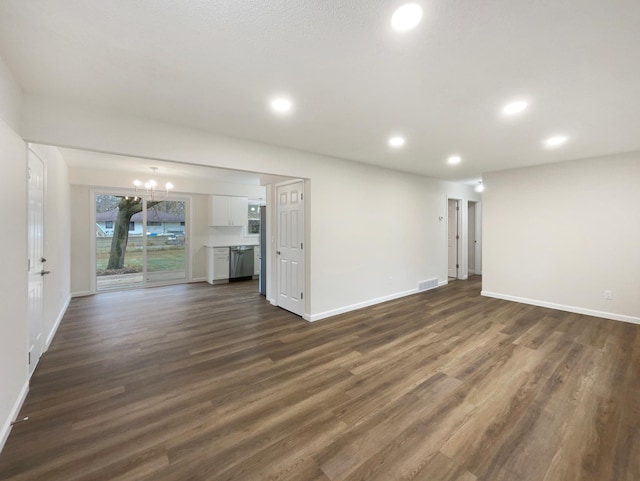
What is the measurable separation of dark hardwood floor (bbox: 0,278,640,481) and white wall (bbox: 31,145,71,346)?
1.06 ft

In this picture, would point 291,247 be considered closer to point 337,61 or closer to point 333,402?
point 333,402

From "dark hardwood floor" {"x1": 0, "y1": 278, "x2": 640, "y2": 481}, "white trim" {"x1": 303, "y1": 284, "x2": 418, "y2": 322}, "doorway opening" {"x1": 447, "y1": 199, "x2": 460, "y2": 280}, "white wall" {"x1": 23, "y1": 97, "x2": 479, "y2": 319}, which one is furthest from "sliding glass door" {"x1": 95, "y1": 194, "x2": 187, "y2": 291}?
"doorway opening" {"x1": 447, "y1": 199, "x2": 460, "y2": 280}

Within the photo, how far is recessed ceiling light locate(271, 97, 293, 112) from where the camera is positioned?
2.44 metres

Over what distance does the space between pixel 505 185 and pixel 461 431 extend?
4.84m

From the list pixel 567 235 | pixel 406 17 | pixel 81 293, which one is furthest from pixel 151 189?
pixel 567 235

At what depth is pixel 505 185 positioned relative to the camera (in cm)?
528

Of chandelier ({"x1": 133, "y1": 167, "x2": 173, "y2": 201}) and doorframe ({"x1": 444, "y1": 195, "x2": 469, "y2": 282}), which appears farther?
doorframe ({"x1": 444, "y1": 195, "x2": 469, "y2": 282})

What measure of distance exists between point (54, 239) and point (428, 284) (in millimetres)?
6594

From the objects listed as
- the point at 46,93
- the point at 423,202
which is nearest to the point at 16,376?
the point at 46,93

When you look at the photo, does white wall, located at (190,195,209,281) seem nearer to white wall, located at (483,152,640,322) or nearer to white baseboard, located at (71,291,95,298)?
white baseboard, located at (71,291,95,298)

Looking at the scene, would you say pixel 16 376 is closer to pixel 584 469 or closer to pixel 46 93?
pixel 46 93

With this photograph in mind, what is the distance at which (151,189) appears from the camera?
6242 mm

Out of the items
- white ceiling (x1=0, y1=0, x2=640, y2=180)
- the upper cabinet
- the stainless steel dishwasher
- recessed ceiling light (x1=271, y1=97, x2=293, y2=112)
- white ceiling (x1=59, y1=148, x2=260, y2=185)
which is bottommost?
the stainless steel dishwasher

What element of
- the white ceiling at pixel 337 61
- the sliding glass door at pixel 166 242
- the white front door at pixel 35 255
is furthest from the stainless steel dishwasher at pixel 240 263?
the white ceiling at pixel 337 61
